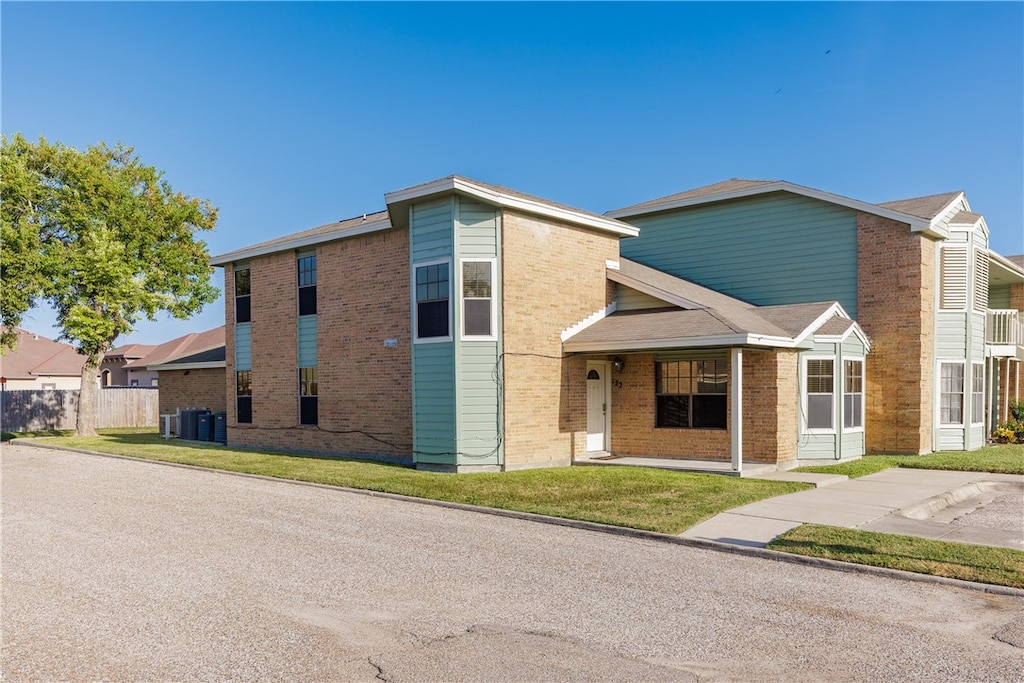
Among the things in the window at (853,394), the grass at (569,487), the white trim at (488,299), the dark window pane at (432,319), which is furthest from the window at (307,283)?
the window at (853,394)

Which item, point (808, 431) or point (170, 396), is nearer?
point (808, 431)

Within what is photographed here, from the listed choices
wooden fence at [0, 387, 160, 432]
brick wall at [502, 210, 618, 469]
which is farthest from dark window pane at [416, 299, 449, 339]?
wooden fence at [0, 387, 160, 432]

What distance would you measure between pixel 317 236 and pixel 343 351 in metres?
3.08

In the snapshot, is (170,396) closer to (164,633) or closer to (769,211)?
(769,211)

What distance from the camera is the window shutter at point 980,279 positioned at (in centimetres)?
2023

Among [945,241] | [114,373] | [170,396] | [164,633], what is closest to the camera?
[164,633]

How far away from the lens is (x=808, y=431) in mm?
16781

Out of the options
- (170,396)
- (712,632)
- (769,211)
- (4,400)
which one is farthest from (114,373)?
(712,632)

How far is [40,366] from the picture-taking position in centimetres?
5091

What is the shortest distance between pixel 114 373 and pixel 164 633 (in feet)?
179

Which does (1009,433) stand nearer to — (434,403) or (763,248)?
(763,248)

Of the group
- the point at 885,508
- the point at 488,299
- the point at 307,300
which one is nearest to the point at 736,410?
the point at 885,508

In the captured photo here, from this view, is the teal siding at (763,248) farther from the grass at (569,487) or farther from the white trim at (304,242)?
the white trim at (304,242)

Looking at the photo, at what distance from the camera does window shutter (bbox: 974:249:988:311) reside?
20.2 meters
